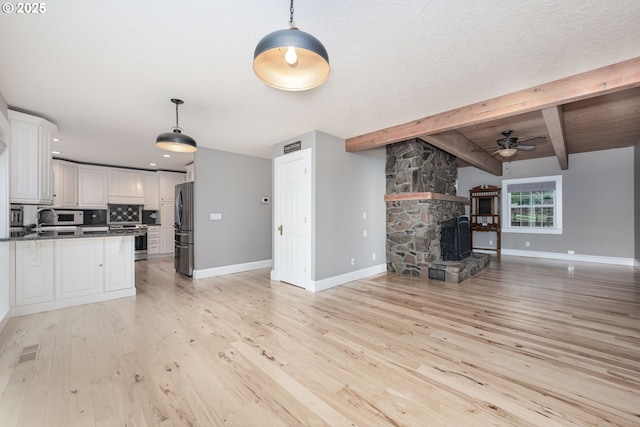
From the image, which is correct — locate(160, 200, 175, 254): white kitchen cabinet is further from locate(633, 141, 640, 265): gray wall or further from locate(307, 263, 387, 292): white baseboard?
locate(633, 141, 640, 265): gray wall

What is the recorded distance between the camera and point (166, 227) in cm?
773

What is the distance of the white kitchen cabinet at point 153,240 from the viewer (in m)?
7.43

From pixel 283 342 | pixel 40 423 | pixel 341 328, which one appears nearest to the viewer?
pixel 40 423

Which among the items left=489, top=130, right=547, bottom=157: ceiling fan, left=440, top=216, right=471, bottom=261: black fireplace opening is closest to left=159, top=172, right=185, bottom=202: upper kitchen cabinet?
left=440, top=216, right=471, bottom=261: black fireplace opening

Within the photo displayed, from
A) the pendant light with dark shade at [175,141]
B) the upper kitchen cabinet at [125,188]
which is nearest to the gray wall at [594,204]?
the pendant light with dark shade at [175,141]

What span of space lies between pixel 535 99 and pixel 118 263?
587cm

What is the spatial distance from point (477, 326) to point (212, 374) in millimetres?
2708

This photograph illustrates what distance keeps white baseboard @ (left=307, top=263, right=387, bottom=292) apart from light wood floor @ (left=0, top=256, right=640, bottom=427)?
37cm

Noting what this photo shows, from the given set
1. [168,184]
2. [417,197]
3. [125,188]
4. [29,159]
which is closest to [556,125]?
[417,197]

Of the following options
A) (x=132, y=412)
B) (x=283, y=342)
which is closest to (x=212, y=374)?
(x=132, y=412)

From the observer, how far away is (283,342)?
2533 mm

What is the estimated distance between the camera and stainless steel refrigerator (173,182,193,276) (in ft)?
16.6

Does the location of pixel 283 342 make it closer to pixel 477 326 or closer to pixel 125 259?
pixel 477 326

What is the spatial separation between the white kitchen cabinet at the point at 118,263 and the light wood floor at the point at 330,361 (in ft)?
1.25
